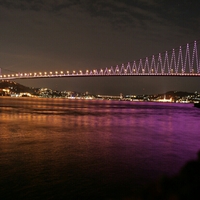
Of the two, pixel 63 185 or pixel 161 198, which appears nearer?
pixel 161 198

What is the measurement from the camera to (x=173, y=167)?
7.86m

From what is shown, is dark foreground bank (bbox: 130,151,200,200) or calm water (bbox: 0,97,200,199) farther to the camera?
calm water (bbox: 0,97,200,199)

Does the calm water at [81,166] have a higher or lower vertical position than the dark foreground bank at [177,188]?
lower

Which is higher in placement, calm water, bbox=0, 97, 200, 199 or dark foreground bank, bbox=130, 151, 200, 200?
dark foreground bank, bbox=130, 151, 200, 200

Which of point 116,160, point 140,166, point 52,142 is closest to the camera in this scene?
point 140,166

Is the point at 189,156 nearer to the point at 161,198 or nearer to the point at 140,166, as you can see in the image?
the point at 140,166

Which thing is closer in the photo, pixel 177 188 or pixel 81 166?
pixel 177 188

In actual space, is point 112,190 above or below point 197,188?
below

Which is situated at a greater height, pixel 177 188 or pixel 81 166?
pixel 177 188

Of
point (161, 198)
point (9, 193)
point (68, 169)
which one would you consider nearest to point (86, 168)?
point (68, 169)

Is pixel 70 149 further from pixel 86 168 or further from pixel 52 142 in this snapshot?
pixel 86 168

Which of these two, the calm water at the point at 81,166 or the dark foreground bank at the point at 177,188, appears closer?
the dark foreground bank at the point at 177,188

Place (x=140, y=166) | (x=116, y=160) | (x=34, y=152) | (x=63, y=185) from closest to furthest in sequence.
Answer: (x=63, y=185) < (x=140, y=166) < (x=116, y=160) < (x=34, y=152)

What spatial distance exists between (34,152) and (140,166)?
3732mm
